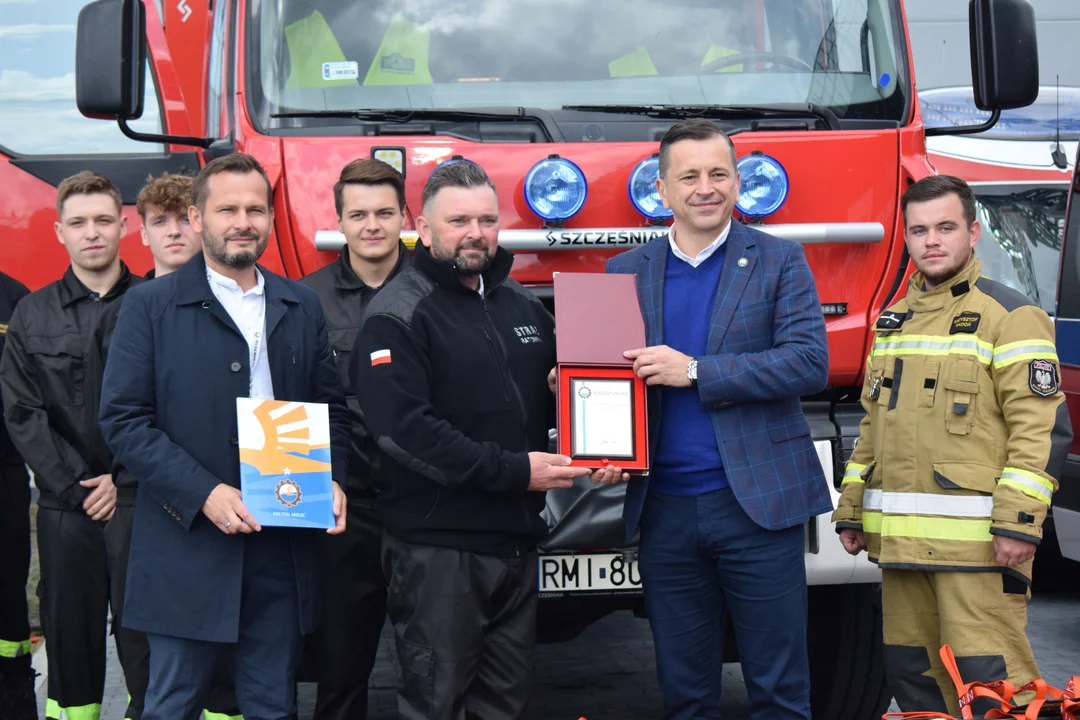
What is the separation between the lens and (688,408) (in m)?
3.81

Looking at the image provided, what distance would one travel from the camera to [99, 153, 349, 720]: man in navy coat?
11.9 ft

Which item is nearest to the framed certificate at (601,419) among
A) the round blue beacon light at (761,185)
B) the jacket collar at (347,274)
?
the jacket collar at (347,274)

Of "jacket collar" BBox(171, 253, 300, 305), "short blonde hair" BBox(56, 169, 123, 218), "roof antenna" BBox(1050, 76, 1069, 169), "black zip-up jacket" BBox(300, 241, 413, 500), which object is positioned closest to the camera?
"jacket collar" BBox(171, 253, 300, 305)

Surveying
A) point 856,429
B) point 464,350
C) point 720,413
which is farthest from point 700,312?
point 856,429

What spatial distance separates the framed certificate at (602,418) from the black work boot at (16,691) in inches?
95.2

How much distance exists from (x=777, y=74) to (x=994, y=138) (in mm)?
5168

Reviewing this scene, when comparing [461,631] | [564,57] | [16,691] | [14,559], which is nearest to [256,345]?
[461,631]

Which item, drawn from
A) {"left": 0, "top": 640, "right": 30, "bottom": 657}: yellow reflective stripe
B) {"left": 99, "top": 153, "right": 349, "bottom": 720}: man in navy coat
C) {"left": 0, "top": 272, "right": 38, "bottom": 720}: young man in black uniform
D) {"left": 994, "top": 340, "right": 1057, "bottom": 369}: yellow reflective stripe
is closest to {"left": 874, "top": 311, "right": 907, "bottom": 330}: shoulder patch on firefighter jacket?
{"left": 994, "top": 340, "right": 1057, "bottom": 369}: yellow reflective stripe

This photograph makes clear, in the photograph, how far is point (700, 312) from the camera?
3842 mm

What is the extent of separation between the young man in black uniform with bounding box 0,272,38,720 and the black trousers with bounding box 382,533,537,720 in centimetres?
187

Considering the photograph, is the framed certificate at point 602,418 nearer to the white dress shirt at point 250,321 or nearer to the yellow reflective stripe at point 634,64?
the white dress shirt at point 250,321

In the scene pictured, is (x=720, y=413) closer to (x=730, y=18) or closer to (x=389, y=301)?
(x=389, y=301)

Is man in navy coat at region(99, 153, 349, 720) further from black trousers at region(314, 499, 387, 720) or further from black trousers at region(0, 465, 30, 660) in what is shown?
black trousers at region(0, 465, 30, 660)

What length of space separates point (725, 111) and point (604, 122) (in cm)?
41
